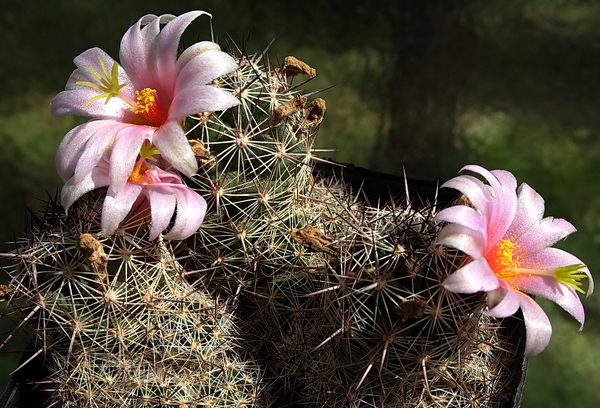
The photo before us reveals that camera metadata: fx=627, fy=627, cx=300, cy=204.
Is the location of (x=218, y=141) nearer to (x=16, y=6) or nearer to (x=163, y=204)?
(x=163, y=204)

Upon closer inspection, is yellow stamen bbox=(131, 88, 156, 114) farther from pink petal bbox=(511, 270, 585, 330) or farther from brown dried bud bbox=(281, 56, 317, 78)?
pink petal bbox=(511, 270, 585, 330)

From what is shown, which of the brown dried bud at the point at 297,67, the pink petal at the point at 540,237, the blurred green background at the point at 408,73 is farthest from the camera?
the blurred green background at the point at 408,73

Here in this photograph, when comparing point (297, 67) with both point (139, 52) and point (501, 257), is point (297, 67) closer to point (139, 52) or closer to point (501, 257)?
point (139, 52)

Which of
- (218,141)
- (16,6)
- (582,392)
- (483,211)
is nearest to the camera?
(483,211)

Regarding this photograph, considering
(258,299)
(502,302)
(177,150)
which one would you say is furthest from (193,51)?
(502,302)

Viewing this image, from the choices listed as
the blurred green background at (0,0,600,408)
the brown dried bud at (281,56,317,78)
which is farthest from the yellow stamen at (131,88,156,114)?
the blurred green background at (0,0,600,408)

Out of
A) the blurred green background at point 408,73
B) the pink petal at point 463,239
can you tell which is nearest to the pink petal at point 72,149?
the pink petal at point 463,239

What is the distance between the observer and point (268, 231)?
3.10 feet

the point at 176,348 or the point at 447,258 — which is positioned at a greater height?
the point at 447,258

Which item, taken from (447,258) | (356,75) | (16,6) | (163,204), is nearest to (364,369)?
(447,258)

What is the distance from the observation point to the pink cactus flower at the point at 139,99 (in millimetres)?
772

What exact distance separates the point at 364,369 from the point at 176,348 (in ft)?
0.89

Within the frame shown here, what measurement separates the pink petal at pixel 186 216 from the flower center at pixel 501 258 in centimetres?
37

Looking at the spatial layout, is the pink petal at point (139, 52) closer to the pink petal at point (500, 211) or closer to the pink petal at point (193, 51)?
the pink petal at point (193, 51)
